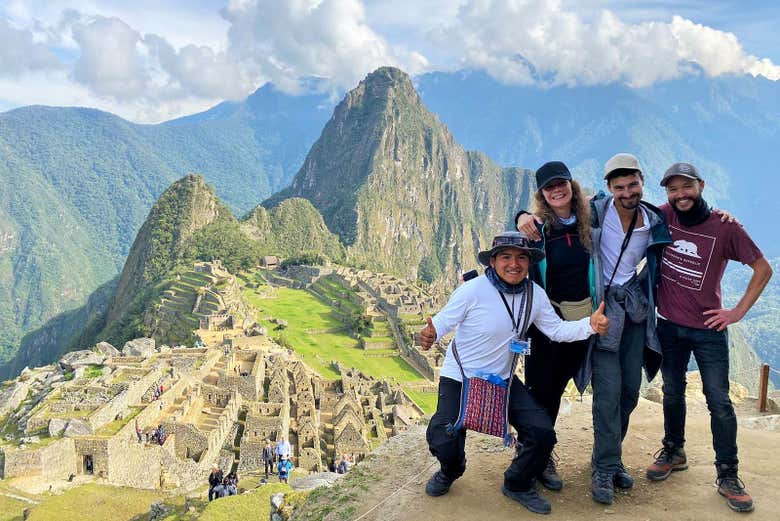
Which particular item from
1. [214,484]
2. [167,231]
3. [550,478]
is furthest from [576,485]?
[167,231]

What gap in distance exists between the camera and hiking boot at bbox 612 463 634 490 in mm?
5309

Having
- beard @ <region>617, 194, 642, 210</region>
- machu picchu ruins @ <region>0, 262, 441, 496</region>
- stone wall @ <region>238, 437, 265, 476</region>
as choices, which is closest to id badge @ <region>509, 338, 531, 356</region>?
beard @ <region>617, 194, 642, 210</region>

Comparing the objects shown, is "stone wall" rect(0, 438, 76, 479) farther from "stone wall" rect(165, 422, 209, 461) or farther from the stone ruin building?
"stone wall" rect(165, 422, 209, 461)

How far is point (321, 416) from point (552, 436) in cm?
1739

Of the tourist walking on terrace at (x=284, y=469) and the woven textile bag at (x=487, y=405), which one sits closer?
the woven textile bag at (x=487, y=405)

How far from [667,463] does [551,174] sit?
313 centimetres

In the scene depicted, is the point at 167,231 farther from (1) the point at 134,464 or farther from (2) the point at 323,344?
(1) the point at 134,464

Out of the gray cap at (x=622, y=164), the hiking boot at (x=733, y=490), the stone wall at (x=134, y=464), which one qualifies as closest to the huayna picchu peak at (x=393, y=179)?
the stone wall at (x=134, y=464)

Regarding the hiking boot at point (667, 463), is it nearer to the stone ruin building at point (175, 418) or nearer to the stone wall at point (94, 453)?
the stone ruin building at point (175, 418)

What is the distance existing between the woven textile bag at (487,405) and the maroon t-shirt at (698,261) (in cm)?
139

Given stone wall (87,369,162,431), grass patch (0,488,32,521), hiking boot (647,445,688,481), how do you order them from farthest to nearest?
1. stone wall (87,369,162,431)
2. grass patch (0,488,32,521)
3. hiking boot (647,445,688,481)

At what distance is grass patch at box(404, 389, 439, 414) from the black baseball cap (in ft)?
89.3

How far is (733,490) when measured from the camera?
16.4ft

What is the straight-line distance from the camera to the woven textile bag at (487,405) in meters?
4.91
